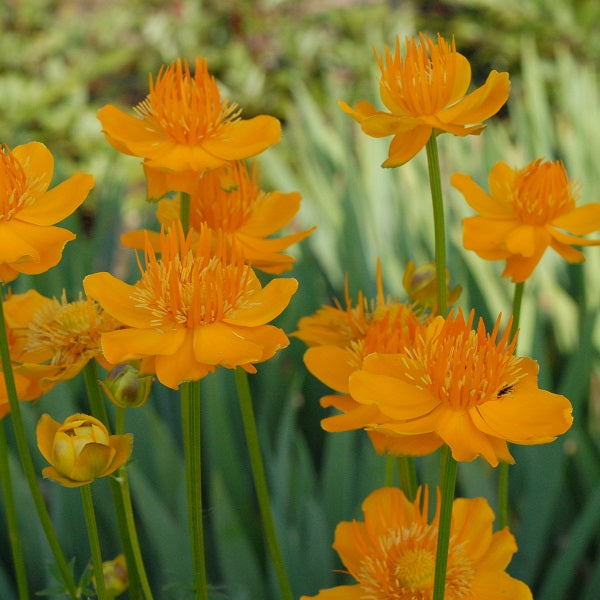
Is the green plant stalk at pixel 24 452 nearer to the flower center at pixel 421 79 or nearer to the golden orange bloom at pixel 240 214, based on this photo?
the golden orange bloom at pixel 240 214

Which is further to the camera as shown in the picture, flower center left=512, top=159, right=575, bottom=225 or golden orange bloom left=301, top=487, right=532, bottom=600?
flower center left=512, top=159, right=575, bottom=225

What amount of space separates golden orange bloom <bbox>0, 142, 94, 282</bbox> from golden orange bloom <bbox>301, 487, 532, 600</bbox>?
0.83ft

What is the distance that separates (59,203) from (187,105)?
0.38 ft

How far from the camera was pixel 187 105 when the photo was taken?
631 millimetres

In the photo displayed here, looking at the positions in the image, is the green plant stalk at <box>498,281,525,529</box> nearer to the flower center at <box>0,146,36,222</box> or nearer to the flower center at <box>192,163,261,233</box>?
the flower center at <box>192,163,261,233</box>

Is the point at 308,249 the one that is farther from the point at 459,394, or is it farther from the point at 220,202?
the point at 459,394

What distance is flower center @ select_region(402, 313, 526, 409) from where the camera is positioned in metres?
0.48

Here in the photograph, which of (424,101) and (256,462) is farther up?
(424,101)

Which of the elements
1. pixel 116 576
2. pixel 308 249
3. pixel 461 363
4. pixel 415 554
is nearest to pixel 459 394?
pixel 461 363

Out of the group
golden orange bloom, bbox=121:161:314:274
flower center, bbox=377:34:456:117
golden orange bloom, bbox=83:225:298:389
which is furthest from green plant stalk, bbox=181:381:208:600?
flower center, bbox=377:34:456:117

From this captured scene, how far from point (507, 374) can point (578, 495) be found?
0.79m

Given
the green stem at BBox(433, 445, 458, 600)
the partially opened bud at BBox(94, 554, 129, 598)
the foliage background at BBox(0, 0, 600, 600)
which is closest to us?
the green stem at BBox(433, 445, 458, 600)

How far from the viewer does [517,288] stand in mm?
640

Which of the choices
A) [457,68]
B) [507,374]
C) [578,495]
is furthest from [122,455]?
[578,495]
